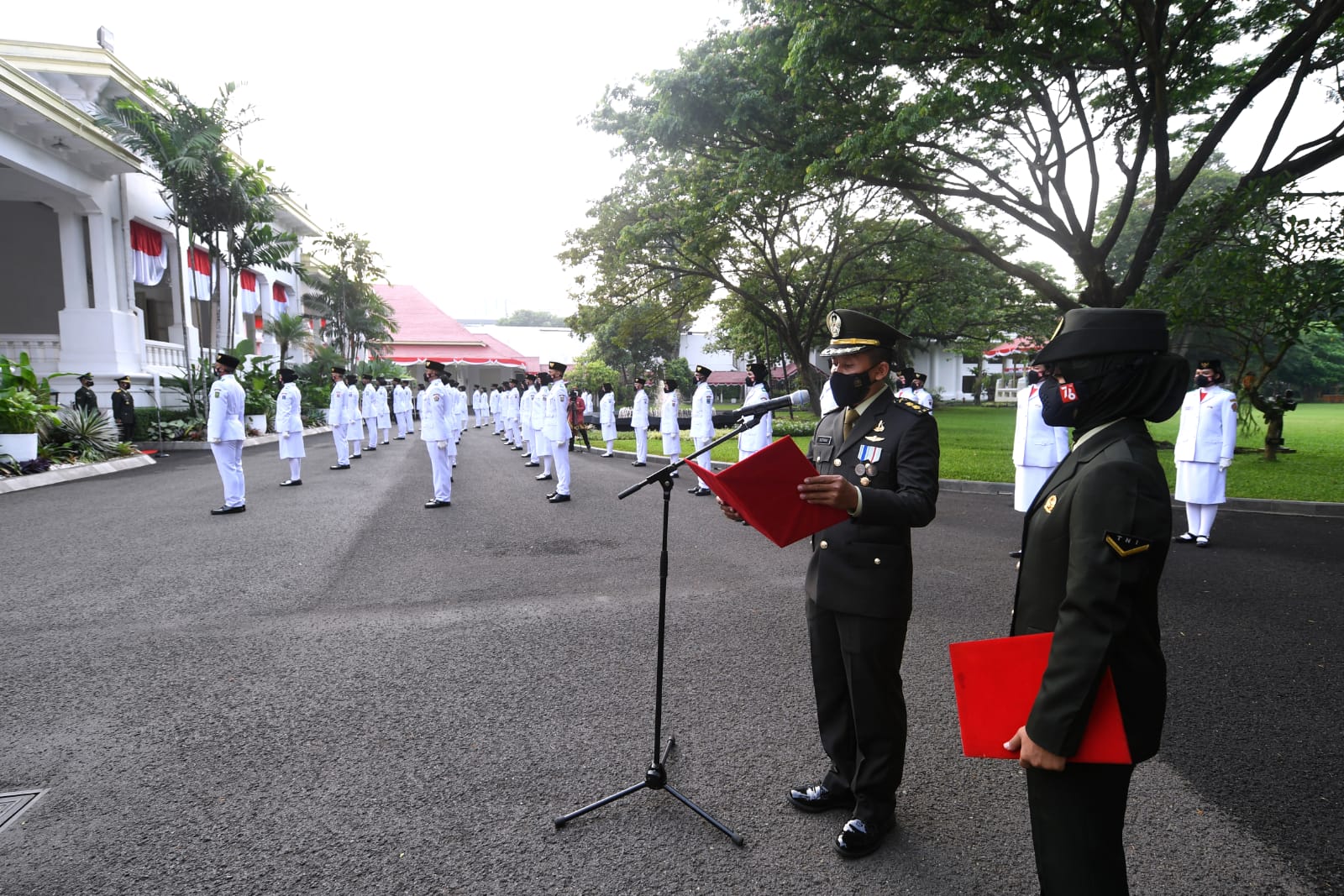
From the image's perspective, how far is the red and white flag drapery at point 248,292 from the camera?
25469 millimetres

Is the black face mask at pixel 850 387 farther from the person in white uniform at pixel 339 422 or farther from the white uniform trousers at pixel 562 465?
the person in white uniform at pixel 339 422

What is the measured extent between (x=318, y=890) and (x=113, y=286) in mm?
21210

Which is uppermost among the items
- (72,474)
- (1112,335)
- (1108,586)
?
(1112,335)

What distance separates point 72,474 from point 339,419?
446cm

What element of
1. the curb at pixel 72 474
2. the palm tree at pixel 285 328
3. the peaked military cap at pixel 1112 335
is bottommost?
the curb at pixel 72 474

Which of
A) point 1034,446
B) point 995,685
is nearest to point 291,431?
point 1034,446

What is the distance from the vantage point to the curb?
10.7 metres

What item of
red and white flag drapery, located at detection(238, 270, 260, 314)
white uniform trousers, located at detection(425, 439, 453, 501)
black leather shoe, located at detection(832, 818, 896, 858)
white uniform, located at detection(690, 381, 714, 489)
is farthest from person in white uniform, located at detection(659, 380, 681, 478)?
red and white flag drapery, located at detection(238, 270, 260, 314)

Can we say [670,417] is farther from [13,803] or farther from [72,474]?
[13,803]

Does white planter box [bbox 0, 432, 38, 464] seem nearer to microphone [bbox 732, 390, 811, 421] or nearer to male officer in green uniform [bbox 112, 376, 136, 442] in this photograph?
male officer in green uniform [bbox 112, 376, 136, 442]

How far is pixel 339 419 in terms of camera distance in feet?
49.0

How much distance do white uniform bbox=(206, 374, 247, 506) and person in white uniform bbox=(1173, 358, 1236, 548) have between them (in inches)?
444

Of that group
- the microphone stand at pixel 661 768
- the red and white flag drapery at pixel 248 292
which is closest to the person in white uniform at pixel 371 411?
the red and white flag drapery at pixel 248 292

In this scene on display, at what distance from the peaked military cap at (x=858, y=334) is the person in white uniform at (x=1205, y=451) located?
6534 mm
